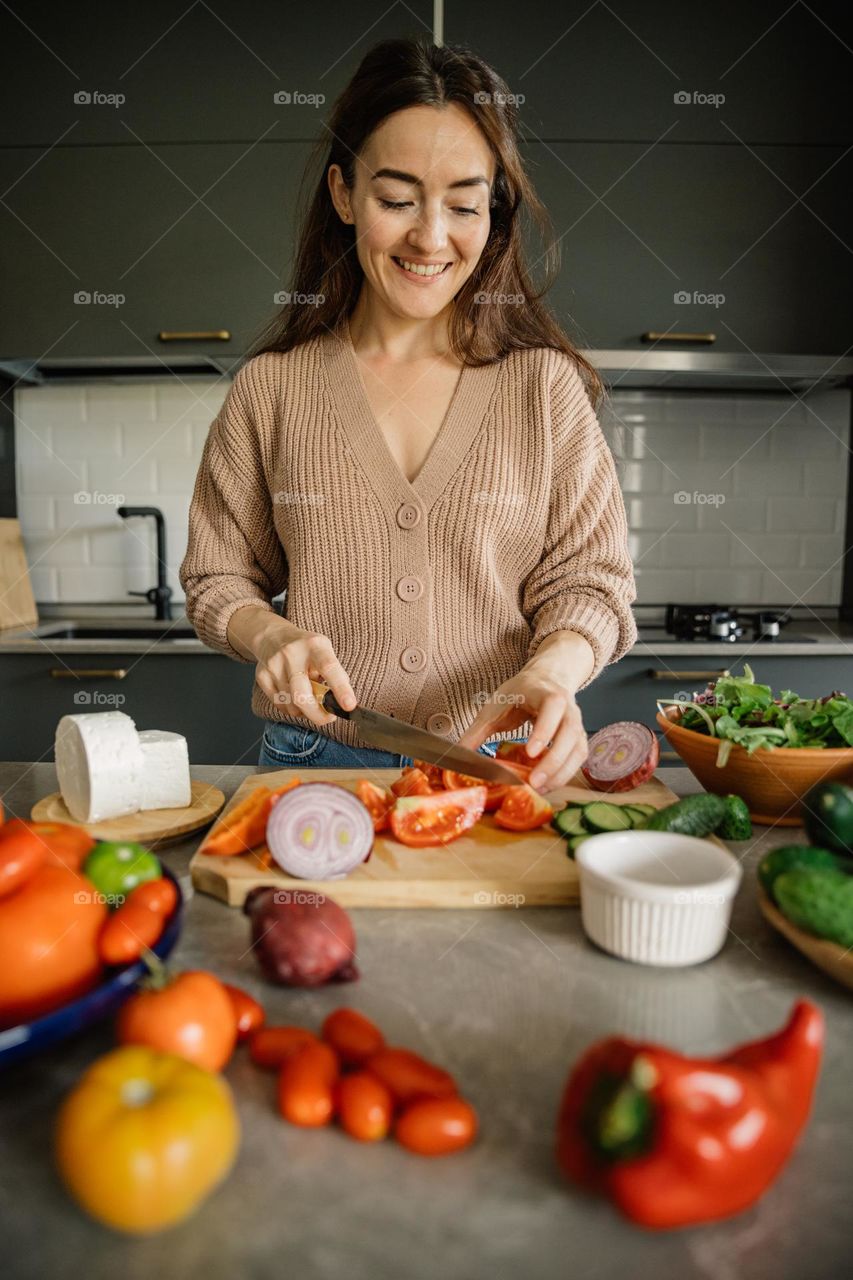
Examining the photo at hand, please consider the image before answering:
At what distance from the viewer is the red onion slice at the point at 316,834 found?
2.99 ft

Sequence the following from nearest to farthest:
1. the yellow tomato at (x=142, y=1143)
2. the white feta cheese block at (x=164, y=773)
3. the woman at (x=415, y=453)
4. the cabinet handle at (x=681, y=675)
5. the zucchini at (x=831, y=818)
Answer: the yellow tomato at (x=142, y=1143), the zucchini at (x=831, y=818), the white feta cheese block at (x=164, y=773), the woman at (x=415, y=453), the cabinet handle at (x=681, y=675)

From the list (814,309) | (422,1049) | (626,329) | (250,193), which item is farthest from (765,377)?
(422,1049)

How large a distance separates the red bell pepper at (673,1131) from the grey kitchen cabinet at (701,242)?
2539 mm

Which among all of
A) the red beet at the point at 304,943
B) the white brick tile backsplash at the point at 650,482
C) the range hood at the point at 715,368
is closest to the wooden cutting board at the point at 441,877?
the red beet at the point at 304,943

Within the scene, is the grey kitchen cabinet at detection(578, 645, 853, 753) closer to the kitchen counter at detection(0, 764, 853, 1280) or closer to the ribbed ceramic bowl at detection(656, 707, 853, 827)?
the ribbed ceramic bowl at detection(656, 707, 853, 827)

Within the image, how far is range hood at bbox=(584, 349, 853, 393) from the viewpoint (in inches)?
108

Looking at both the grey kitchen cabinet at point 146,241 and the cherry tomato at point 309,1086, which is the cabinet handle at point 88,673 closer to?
the grey kitchen cabinet at point 146,241

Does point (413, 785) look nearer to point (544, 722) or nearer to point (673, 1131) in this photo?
point (544, 722)

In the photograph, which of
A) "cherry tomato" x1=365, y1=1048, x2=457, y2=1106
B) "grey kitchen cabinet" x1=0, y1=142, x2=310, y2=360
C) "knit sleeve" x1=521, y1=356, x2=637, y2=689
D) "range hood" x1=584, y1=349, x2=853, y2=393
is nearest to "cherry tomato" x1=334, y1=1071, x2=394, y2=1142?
"cherry tomato" x1=365, y1=1048, x2=457, y2=1106

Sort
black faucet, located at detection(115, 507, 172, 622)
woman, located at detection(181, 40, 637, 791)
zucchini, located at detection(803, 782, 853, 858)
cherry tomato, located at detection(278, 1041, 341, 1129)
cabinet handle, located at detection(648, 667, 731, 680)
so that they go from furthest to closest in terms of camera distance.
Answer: black faucet, located at detection(115, 507, 172, 622), cabinet handle, located at detection(648, 667, 731, 680), woman, located at detection(181, 40, 637, 791), zucchini, located at detection(803, 782, 853, 858), cherry tomato, located at detection(278, 1041, 341, 1129)

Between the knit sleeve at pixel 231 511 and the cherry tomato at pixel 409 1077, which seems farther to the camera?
the knit sleeve at pixel 231 511

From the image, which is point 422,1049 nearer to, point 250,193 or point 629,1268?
point 629,1268

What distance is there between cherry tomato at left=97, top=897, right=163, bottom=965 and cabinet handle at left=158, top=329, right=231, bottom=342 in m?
2.34

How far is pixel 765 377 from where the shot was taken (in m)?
2.93
